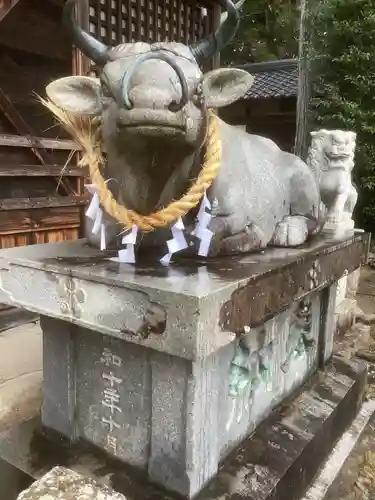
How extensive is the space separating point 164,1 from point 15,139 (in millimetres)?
1931

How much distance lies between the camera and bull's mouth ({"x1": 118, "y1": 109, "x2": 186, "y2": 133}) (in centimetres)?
134

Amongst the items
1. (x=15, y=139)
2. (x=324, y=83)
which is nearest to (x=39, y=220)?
(x=15, y=139)

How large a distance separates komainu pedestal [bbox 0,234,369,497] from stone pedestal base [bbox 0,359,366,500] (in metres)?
0.05

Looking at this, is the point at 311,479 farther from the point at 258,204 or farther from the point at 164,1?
the point at 164,1

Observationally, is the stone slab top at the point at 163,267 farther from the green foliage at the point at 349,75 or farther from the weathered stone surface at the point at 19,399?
the green foliage at the point at 349,75

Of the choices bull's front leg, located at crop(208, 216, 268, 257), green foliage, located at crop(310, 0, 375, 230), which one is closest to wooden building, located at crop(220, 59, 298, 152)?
green foliage, located at crop(310, 0, 375, 230)

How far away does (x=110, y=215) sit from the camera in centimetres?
177

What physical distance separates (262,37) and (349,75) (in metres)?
6.17

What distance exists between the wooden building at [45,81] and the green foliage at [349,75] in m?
3.90

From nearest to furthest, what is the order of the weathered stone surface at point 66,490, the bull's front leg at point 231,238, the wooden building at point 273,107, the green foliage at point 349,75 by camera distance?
the weathered stone surface at point 66,490
the bull's front leg at point 231,238
the green foliage at point 349,75
the wooden building at point 273,107

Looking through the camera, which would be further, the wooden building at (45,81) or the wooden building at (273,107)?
the wooden building at (273,107)

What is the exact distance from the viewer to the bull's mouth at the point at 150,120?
1.34 m

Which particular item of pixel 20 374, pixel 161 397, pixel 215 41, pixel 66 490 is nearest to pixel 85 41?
pixel 215 41

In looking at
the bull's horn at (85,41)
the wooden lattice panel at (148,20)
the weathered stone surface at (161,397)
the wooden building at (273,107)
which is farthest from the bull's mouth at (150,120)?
the wooden building at (273,107)
